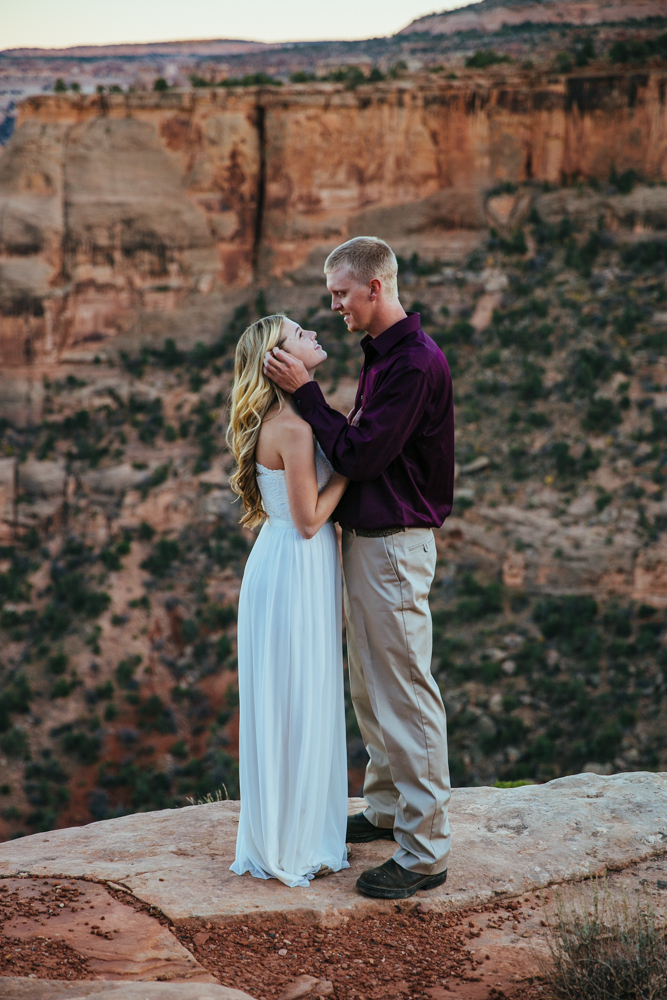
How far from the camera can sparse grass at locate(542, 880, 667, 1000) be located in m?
2.70

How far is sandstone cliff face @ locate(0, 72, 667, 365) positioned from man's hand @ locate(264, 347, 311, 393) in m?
19.7

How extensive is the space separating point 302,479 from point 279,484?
20 centimetres

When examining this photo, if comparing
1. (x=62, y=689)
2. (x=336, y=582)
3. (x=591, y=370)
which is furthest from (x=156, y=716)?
(x=336, y=582)

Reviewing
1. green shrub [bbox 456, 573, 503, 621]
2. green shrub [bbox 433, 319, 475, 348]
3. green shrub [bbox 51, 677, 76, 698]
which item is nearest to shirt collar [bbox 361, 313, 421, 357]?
green shrub [bbox 456, 573, 503, 621]

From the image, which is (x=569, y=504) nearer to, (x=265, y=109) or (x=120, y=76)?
(x=265, y=109)

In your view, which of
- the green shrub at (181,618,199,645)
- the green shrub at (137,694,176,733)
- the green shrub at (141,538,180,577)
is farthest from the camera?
the green shrub at (141,538,180,577)

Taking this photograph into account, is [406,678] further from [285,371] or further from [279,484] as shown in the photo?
[285,371]

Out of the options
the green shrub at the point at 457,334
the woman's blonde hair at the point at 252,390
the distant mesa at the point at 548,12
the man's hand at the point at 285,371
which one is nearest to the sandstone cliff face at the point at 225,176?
the green shrub at the point at 457,334

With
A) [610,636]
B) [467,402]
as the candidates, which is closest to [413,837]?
[610,636]

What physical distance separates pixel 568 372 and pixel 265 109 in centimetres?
1129

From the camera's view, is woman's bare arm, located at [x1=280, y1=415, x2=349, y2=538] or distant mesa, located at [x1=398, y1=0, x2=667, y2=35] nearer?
woman's bare arm, located at [x1=280, y1=415, x2=349, y2=538]

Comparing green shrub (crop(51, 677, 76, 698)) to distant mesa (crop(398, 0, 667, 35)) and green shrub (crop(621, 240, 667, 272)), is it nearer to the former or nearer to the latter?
green shrub (crop(621, 240, 667, 272))

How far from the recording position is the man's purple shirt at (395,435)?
3.24 metres

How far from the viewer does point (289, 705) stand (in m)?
3.56
